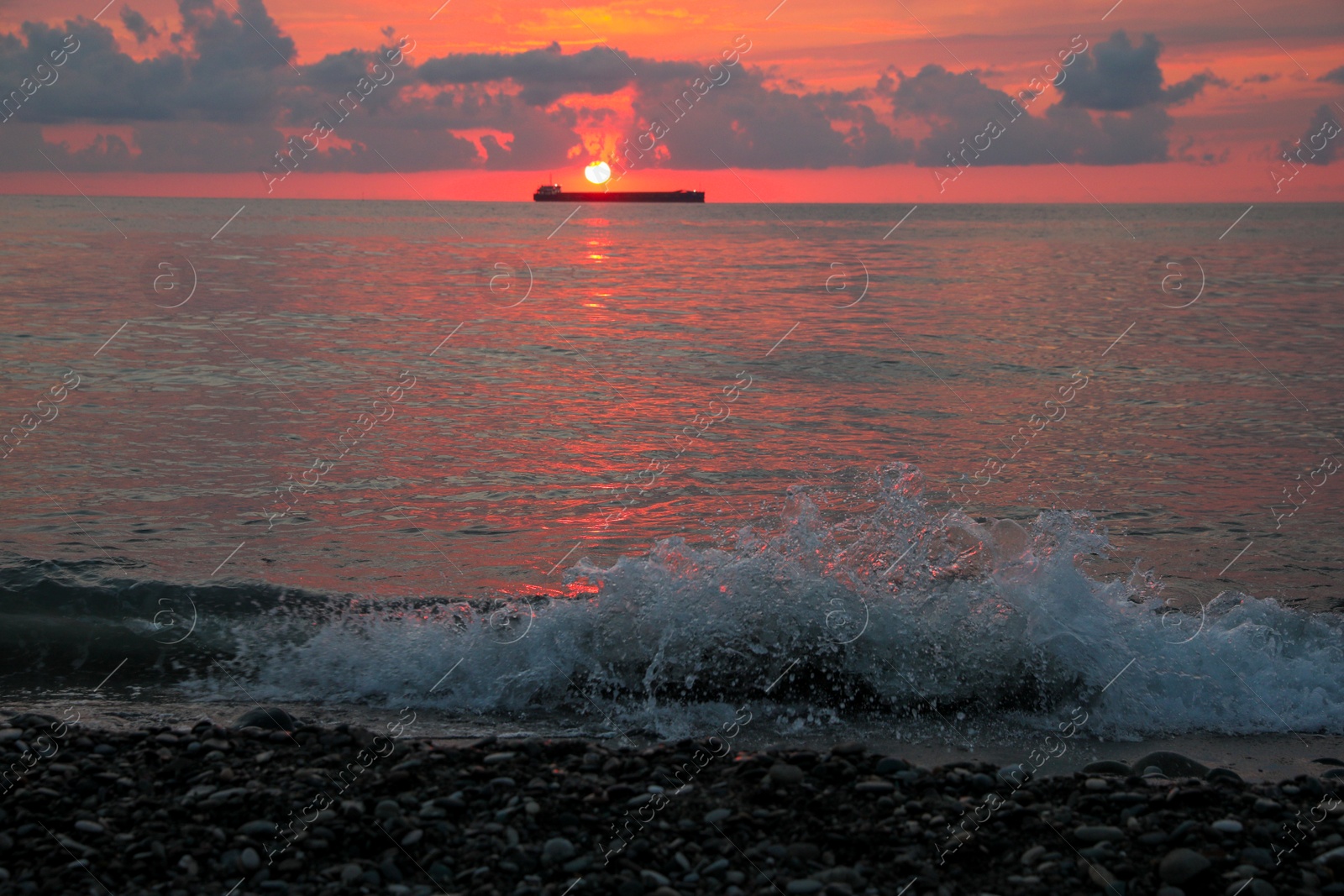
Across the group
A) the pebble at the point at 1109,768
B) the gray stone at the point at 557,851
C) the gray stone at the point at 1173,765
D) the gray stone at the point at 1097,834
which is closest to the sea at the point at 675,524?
the gray stone at the point at 1173,765

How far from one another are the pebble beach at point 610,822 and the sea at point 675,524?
1.11 metres

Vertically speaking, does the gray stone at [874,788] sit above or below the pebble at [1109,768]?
above

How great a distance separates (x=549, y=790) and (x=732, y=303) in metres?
24.0

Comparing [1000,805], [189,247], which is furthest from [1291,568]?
[189,247]

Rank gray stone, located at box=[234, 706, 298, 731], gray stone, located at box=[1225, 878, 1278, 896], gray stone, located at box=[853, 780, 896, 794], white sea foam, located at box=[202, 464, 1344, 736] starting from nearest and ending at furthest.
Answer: gray stone, located at box=[1225, 878, 1278, 896], gray stone, located at box=[853, 780, 896, 794], gray stone, located at box=[234, 706, 298, 731], white sea foam, located at box=[202, 464, 1344, 736]

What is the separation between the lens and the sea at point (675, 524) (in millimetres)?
6586

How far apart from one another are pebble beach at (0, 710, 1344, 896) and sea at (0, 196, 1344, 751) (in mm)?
1114

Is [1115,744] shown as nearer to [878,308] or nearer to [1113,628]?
[1113,628]

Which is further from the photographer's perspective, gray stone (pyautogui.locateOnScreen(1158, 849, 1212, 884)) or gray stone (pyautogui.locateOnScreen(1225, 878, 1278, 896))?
gray stone (pyautogui.locateOnScreen(1158, 849, 1212, 884))

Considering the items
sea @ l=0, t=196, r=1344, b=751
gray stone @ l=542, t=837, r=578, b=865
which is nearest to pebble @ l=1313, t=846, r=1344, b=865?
sea @ l=0, t=196, r=1344, b=751

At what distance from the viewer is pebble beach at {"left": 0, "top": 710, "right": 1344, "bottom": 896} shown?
4066mm

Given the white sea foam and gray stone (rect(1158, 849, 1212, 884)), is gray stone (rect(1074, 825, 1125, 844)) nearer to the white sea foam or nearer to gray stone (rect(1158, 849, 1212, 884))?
gray stone (rect(1158, 849, 1212, 884))

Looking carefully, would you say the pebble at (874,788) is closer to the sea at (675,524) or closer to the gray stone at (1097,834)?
the gray stone at (1097,834)

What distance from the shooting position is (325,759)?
5.00m
